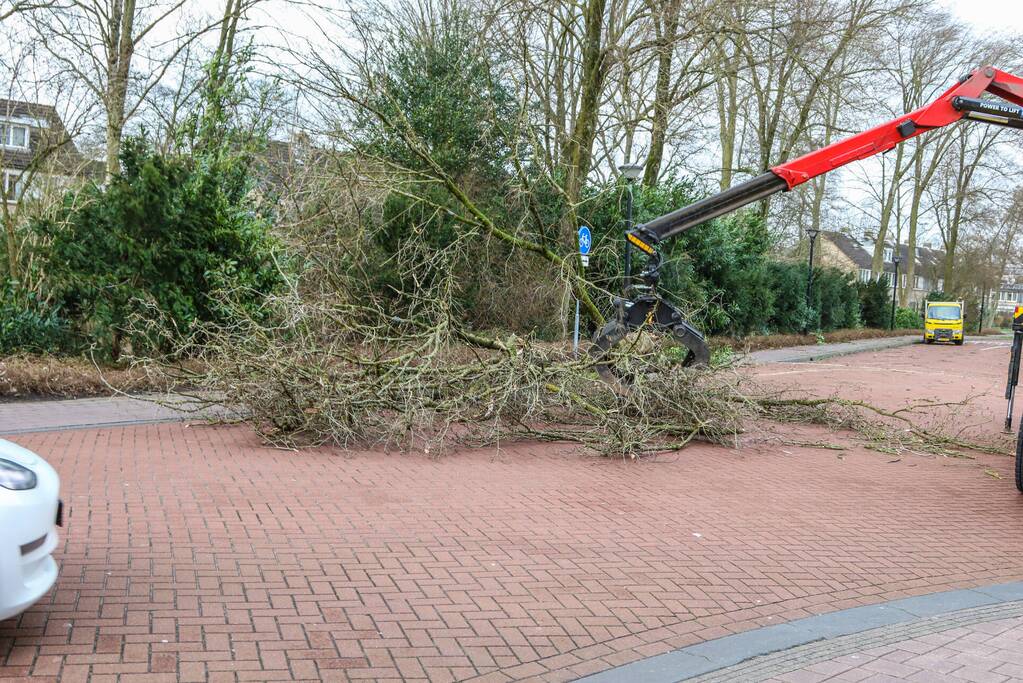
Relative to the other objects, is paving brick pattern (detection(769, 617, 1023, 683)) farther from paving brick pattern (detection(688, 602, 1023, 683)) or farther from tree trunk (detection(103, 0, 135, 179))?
tree trunk (detection(103, 0, 135, 179))

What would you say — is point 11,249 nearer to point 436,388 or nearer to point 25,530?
point 436,388

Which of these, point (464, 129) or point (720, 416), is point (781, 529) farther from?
point (464, 129)

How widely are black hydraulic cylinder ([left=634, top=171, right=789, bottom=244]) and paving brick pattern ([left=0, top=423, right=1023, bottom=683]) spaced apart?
3011mm

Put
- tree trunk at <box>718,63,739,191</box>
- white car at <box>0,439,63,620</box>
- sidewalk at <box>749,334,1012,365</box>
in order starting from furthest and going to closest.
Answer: tree trunk at <box>718,63,739,191</box> < sidewalk at <box>749,334,1012,365</box> < white car at <box>0,439,63,620</box>

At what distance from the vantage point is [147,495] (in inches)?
275

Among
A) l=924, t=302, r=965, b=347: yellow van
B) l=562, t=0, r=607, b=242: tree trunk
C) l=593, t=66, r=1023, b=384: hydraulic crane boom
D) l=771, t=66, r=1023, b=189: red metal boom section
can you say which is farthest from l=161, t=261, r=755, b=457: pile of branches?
l=924, t=302, r=965, b=347: yellow van

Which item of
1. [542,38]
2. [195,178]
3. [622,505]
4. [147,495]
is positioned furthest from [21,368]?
[542,38]

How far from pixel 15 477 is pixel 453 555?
2.63 meters

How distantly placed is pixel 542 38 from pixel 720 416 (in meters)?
17.7

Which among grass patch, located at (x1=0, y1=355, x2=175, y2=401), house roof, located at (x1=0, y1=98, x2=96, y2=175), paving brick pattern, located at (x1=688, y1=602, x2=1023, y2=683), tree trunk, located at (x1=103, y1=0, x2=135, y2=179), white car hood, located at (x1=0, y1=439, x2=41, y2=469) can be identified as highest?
tree trunk, located at (x1=103, y1=0, x2=135, y2=179)

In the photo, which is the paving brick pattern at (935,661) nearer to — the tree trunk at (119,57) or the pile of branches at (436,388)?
the pile of branches at (436,388)

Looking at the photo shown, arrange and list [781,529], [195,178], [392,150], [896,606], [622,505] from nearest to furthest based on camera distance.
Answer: [896,606]
[781,529]
[622,505]
[195,178]
[392,150]

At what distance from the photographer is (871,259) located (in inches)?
3634

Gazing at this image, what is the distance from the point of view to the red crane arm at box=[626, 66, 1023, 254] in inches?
392
